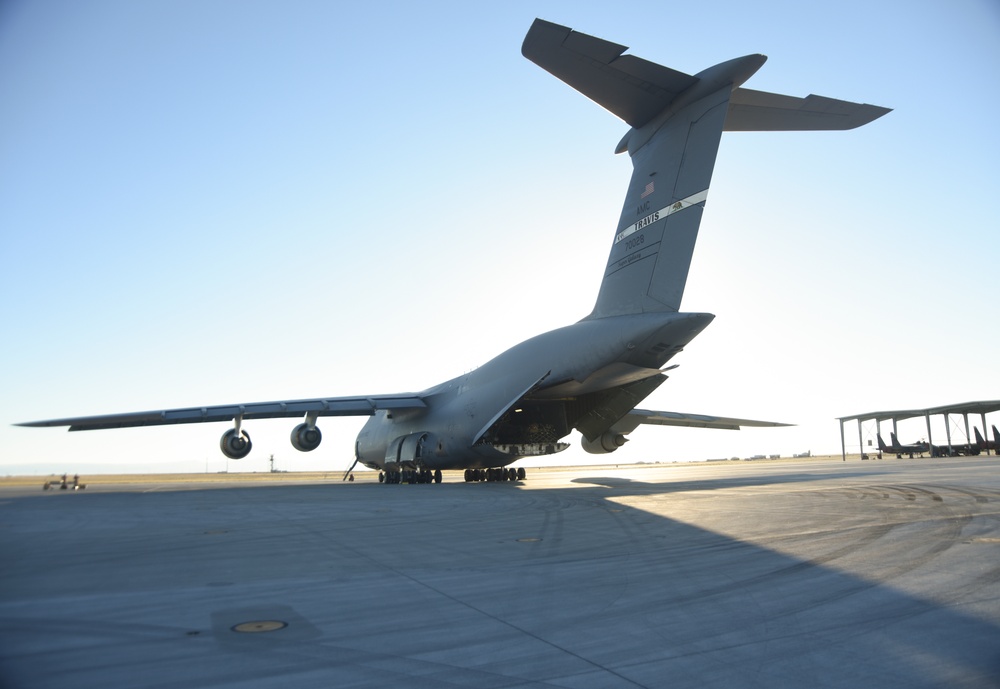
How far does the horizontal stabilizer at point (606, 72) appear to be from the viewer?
11.1 meters

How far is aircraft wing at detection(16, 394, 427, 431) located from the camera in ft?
63.3

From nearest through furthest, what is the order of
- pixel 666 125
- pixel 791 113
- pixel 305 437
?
pixel 791 113, pixel 666 125, pixel 305 437

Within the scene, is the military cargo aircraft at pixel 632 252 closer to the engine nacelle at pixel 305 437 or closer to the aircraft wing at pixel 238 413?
the aircraft wing at pixel 238 413

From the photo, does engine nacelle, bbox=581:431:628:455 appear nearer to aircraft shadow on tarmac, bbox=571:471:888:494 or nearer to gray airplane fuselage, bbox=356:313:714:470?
gray airplane fuselage, bbox=356:313:714:470

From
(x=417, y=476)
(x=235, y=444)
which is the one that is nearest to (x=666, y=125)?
(x=417, y=476)

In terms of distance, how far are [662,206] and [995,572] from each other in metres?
9.36

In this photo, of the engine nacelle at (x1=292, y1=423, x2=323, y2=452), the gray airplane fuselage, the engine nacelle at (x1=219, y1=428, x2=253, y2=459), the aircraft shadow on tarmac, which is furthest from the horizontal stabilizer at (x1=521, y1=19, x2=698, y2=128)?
the engine nacelle at (x1=219, y1=428, x2=253, y2=459)

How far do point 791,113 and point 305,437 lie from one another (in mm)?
15084

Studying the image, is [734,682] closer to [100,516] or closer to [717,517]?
[717,517]

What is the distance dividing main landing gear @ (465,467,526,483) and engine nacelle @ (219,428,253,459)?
6.55 m

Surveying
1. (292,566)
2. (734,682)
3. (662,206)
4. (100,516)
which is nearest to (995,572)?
(734,682)

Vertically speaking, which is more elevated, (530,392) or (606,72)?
(606,72)

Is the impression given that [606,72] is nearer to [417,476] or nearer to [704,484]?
[704,484]

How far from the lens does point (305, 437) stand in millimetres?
20094
